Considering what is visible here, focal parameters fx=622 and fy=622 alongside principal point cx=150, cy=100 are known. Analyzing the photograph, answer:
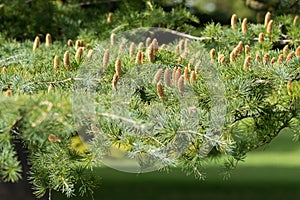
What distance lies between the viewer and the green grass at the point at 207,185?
5645 millimetres

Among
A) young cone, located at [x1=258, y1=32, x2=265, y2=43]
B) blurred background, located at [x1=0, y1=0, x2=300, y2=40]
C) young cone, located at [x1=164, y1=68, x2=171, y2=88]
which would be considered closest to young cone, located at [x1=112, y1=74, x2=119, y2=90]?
young cone, located at [x1=164, y1=68, x2=171, y2=88]

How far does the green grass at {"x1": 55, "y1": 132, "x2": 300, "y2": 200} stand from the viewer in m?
5.64

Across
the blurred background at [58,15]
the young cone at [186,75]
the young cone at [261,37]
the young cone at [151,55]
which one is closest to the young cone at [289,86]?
the young cone at [186,75]

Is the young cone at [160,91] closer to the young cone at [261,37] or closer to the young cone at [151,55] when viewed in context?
the young cone at [151,55]

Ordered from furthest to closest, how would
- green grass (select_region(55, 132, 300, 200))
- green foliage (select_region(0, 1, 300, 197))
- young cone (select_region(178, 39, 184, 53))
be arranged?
green grass (select_region(55, 132, 300, 200)) → young cone (select_region(178, 39, 184, 53)) → green foliage (select_region(0, 1, 300, 197))

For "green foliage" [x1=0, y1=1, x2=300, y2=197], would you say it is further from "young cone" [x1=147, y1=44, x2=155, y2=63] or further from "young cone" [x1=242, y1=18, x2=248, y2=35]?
"young cone" [x1=242, y1=18, x2=248, y2=35]

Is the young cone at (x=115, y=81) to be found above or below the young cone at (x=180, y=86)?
below

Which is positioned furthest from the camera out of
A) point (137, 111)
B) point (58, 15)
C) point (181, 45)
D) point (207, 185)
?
point (207, 185)

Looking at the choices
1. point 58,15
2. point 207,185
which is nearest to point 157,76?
point 58,15

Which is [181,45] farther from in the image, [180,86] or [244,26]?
[180,86]

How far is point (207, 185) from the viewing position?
629cm

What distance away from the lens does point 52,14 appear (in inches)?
116

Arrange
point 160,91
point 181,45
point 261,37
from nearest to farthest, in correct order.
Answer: point 160,91 < point 181,45 < point 261,37

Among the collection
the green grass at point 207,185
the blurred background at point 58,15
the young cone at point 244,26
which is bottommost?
the green grass at point 207,185
